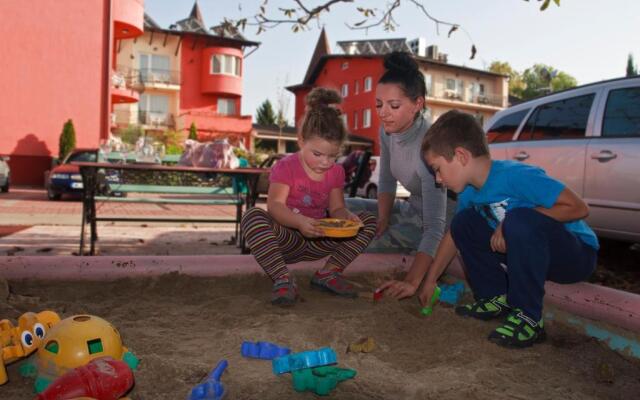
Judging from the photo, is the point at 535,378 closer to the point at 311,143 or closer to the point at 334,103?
the point at 311,143

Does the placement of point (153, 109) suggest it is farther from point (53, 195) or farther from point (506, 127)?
point (506, 127)

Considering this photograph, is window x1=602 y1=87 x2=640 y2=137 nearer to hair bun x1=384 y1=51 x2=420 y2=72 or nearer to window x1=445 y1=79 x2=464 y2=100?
hair bun x1=384 y1=51 x2=420 y2=72

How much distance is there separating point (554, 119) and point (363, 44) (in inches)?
1265

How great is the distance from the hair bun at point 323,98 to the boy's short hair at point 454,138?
872 mm

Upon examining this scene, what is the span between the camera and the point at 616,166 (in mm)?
4316

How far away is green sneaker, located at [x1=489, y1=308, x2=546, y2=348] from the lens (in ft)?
6.60

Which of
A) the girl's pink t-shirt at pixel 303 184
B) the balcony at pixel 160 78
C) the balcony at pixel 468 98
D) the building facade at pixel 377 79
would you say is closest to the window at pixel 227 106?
the balcony at pixel 160 78

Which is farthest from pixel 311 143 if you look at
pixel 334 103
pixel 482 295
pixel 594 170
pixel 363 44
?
pixel 363 44

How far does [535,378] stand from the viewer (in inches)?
68.2

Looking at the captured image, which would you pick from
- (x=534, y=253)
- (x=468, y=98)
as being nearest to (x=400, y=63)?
(x=534, y=253)

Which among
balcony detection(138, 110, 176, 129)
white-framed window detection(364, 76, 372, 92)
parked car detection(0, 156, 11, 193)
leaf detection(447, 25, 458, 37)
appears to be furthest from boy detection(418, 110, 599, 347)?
white-framed window detection(364, 76, 372, 92)

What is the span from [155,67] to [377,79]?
13270mm

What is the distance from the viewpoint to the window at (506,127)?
229 inches

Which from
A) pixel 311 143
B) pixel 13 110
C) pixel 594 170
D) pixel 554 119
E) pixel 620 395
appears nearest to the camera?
pixel 620 395
